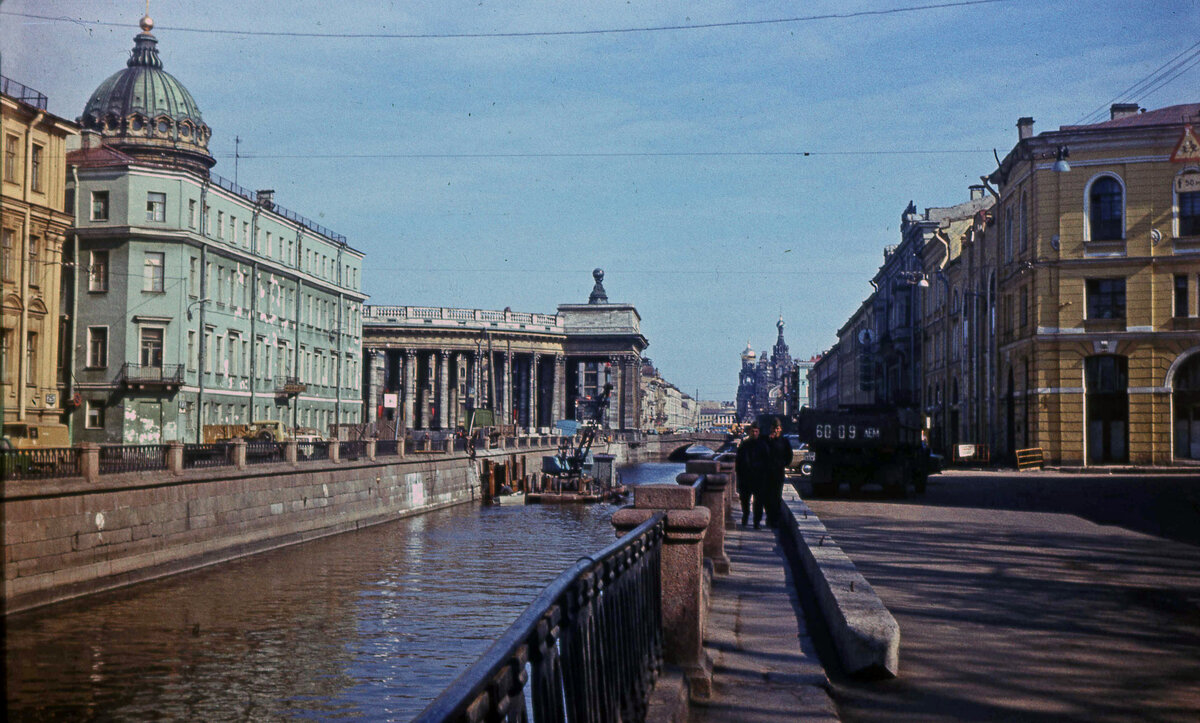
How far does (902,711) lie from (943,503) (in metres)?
20.1

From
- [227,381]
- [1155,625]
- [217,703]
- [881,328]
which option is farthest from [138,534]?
[881,328]

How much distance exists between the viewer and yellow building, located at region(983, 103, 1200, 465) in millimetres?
43312

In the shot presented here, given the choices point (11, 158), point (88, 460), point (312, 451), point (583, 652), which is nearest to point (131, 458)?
point (88, 460)

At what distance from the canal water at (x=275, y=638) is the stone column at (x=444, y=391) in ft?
302

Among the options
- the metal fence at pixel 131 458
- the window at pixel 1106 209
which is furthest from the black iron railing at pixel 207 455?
the window at pixel 1106 209

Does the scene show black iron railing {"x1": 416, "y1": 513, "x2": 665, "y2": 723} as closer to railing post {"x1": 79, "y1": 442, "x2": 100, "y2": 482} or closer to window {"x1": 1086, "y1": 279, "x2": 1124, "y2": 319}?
railing post {"x1": 79, "y1": 442, "x2": 100, "y2": 482}

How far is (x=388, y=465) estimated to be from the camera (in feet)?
139

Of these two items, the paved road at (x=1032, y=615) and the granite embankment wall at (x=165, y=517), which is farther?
the granite embankment wall at (x=165, y=517)

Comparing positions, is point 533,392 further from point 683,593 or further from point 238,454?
point 683,593

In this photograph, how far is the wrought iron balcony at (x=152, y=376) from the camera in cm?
4638

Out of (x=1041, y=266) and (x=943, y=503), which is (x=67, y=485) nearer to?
(x=943, y=503)

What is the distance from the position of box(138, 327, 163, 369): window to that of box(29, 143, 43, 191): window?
63.9 ft

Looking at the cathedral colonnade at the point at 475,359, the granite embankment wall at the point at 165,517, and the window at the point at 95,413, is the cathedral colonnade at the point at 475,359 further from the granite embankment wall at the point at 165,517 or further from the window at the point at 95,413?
the granite embankment wall at the point at 165,517

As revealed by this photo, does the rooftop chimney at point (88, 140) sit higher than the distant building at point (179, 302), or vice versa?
the rooftop chimney at point (88, 140)
